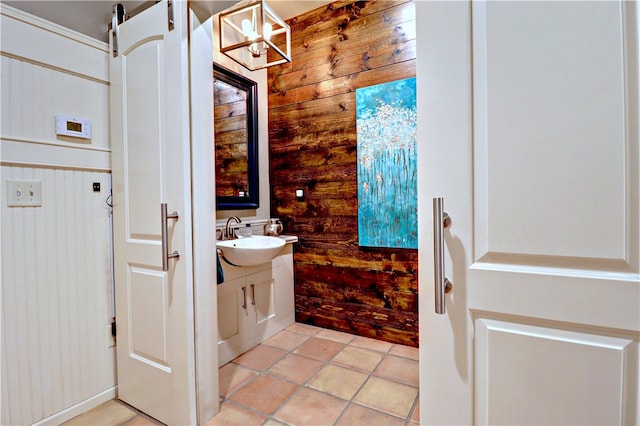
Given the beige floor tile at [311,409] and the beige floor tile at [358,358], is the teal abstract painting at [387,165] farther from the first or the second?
the beige floor tile at [311,409]

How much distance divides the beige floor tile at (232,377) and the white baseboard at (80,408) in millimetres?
588

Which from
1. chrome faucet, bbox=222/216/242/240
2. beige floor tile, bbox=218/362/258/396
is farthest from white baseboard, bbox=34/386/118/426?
chrome faucet, bbox=222/216/242/240

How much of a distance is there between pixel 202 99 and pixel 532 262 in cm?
149

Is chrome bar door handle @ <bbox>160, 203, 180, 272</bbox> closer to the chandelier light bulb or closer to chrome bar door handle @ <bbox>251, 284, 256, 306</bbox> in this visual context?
chrome bar door handle @ <bbox>251, 284, 256, 306</bbox>

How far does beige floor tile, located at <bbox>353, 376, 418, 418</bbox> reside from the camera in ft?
5.19

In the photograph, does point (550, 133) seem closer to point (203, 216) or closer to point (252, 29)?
point (203, 216)

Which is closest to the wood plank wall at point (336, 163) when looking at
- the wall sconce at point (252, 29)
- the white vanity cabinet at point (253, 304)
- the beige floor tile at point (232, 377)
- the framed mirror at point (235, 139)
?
the white vanity cabinet at point (253, 304)

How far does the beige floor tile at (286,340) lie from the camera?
232 cm

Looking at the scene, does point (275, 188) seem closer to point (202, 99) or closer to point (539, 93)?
point (202, 99)

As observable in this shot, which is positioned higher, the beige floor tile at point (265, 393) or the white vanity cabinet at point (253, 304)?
the white vanity cabinet at point (253, 304)

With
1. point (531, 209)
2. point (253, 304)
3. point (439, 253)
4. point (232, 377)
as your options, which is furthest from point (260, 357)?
point (531, 209)

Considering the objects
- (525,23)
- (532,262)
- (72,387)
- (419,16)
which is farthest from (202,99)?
(72,387)

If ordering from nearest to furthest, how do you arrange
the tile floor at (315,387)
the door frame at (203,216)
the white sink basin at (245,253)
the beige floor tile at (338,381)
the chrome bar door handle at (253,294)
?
the door frame at (203,216) → the tile floor at (315,387) → the beige floor tile at (338,381) → the white sink basin at (245,253) → the chrome bar door handle at (253,294)

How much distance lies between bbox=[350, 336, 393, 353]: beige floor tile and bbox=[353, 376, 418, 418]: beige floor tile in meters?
0.41
